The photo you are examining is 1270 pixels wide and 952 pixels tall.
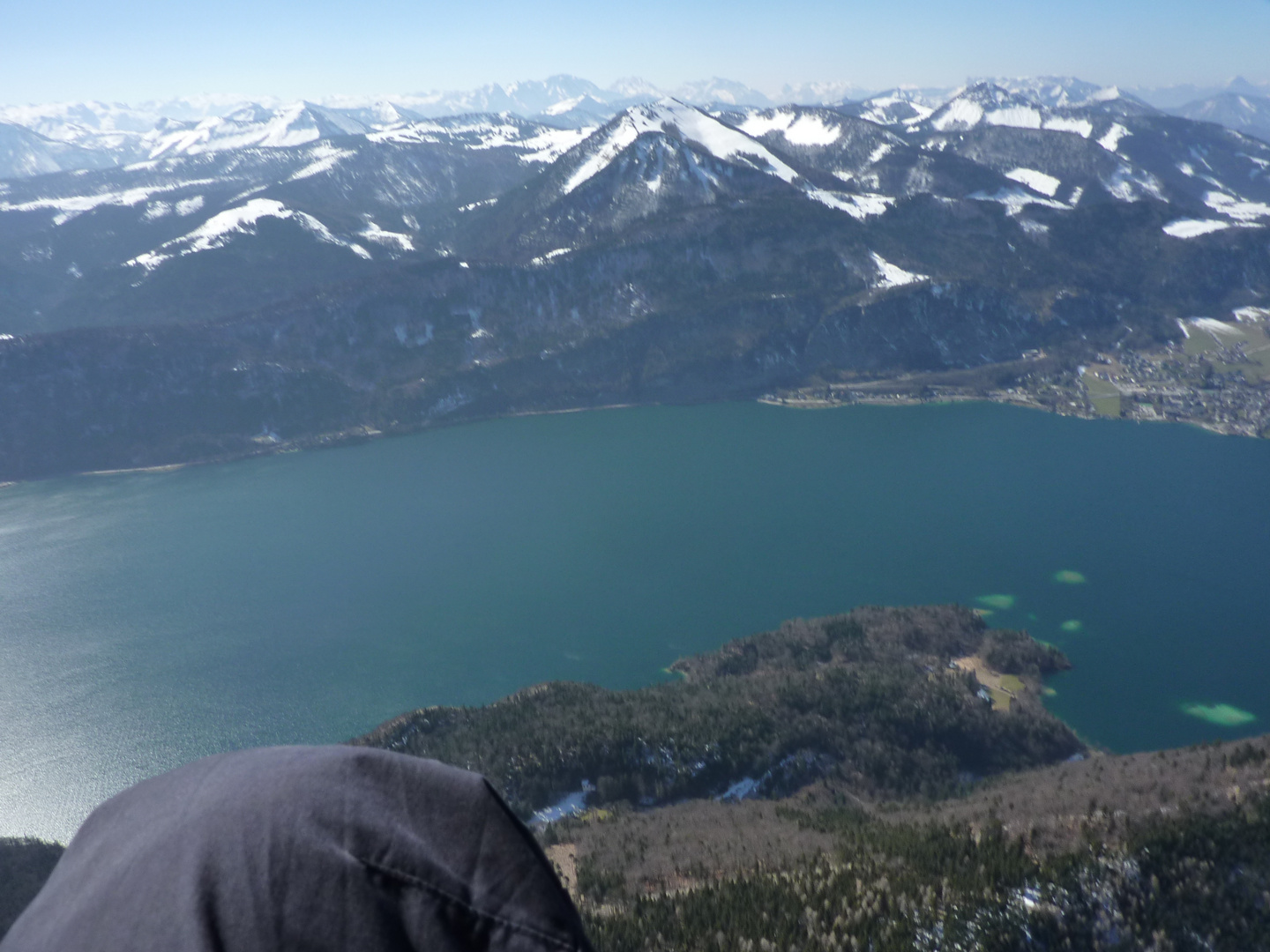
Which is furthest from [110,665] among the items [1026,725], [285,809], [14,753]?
[285,809]

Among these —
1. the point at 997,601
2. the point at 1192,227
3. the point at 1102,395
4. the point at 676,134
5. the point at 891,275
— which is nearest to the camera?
the point at 997,601

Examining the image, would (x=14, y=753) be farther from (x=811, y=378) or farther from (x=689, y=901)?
(x=811, y=378)

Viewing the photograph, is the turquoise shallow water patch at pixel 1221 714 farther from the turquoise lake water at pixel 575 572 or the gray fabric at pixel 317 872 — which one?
the gray fabric at pixel 317 872

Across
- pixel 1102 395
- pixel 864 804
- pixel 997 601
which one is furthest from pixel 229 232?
pixel 864 804

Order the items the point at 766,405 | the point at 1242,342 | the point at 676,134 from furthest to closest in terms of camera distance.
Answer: the point at 676,134 < the point at 1242,342 < the point at 766,405

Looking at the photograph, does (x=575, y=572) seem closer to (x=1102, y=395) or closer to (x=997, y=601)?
(x=997, y=601)

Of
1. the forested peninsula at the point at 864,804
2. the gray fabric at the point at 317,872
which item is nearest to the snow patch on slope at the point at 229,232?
the forested peninsula at the point at 864,804
